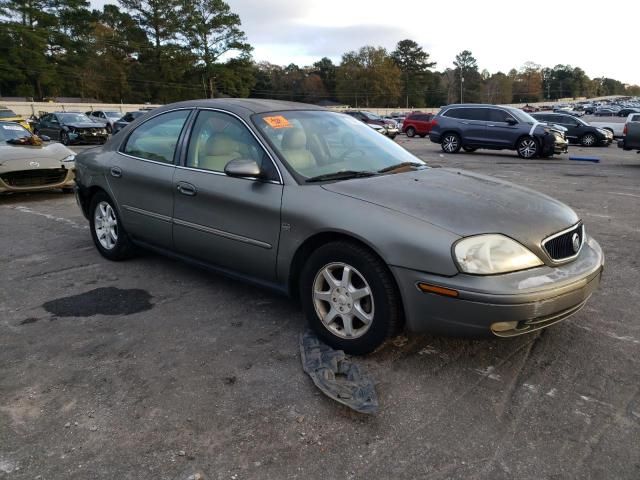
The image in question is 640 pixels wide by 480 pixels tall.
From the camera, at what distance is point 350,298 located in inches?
121

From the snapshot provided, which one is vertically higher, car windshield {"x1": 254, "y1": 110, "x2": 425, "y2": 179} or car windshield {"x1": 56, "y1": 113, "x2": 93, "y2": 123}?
car windshield {"x1": 56, "y1": 113, "x2": 93, "y2": 123}

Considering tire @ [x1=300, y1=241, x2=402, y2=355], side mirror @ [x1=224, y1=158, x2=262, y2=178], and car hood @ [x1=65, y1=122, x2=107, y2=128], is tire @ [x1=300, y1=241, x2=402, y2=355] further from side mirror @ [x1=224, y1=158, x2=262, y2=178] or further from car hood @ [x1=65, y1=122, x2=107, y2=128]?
car hood @ [x1=65, y1=122, x2=107, y2=128]

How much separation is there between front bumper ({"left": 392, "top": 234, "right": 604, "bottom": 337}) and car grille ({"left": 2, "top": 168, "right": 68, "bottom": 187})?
7.79 meters

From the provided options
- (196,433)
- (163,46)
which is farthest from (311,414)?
(163,46)

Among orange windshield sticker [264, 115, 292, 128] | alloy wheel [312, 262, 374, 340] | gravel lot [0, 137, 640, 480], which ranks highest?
orange windshield sticker [264, 115, 292, 128]

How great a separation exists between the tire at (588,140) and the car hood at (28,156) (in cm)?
2190

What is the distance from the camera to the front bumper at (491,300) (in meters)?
2.67

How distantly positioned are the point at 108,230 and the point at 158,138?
1216mm

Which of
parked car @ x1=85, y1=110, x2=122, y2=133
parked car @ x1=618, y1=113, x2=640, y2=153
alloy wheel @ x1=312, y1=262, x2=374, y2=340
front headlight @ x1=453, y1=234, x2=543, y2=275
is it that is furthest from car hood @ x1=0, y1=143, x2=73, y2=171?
parked car @ x1=85, y1=110, x2=122, y2=133

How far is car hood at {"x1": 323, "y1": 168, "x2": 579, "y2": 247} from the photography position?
2881mm

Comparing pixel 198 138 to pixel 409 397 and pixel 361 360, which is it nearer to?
pixel 361 360

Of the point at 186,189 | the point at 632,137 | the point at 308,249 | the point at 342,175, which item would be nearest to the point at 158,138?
the point at 186,189

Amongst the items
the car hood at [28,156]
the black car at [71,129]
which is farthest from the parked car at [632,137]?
the black car at [71,129]

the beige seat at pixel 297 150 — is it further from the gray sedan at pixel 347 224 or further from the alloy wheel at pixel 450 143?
the alloy wheel at pixel 450 143
